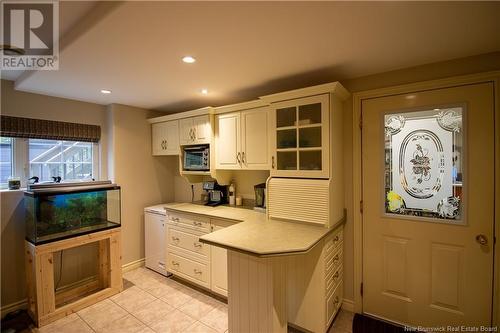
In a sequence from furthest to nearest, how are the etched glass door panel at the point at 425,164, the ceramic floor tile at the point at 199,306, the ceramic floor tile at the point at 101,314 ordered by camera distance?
the ceramic floor tile at the point at 199,306
the ceramic floor tile at the point at 101,314
the etched glass door panel at the point at 425,164

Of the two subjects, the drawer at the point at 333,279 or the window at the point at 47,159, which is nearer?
the drawer at the point at 333,279

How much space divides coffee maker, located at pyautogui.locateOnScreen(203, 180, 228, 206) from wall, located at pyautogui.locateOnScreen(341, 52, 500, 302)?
162 cm

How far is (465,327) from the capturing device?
6.23 feet

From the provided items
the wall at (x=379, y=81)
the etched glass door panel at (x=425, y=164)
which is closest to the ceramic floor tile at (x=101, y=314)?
the wall at (x=379, y=81)

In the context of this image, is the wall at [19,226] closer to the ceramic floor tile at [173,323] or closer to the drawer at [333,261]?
the ceramic floor tile at [173,323]

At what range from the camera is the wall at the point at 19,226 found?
2420 mm

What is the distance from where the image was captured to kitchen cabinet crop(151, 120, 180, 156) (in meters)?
3.31

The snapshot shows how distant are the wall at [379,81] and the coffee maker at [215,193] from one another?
1.62m

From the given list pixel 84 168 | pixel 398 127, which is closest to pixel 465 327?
pixel 398 127

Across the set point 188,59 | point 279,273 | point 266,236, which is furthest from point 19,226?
point 279,273

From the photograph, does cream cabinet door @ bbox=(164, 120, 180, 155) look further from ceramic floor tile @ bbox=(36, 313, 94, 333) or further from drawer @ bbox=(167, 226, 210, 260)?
ceramic floor tile @ bbox=(36, 313, 94, 333)

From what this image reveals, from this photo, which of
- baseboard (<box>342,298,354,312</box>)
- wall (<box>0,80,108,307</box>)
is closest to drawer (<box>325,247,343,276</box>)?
baseboard (<box>342,298,354,312</box>)

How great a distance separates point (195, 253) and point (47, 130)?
7.40 ft

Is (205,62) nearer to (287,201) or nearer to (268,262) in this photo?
(287,201)
